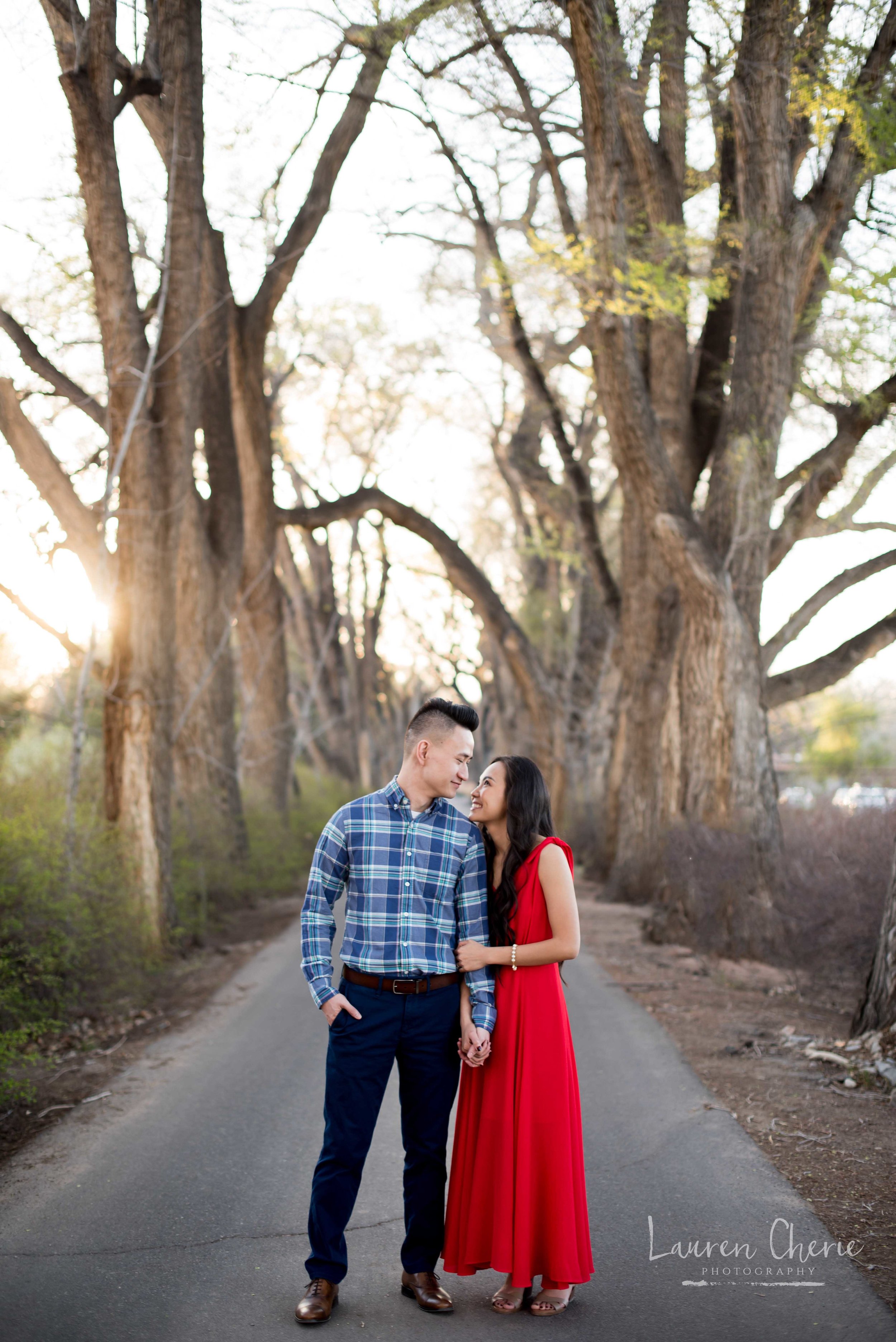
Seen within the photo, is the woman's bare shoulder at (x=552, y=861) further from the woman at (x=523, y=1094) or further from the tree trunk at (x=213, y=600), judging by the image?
the tree trunk at (x=213, y=600)

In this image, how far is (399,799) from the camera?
13.3 feet

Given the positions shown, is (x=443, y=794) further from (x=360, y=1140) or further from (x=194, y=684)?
(x=194, y=684)

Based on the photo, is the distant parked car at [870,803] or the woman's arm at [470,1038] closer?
the woman's arm at [470,1038]

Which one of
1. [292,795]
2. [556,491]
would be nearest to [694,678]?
[556,491]

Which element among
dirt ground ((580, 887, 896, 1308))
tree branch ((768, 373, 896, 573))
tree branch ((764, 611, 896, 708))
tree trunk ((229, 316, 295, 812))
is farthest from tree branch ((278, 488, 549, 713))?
dirt ground ((580, 887, 896, 1308))

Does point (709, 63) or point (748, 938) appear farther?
point (709, 63)

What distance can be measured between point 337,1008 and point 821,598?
40.2 ft

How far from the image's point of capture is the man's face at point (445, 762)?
3986 millimetres

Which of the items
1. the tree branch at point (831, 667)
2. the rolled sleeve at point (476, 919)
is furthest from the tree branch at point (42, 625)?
the tree branch at point (831, 667)

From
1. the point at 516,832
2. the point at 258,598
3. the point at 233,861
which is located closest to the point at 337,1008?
the point at 516,832

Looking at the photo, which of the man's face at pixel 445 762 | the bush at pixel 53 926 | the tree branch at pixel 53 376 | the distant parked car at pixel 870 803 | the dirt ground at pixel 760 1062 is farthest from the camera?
the distant parked car at pixel 870 803

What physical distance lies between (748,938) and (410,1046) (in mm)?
8023

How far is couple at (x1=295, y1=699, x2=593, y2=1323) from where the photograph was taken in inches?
150

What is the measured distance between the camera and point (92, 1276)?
4059 millimetres
